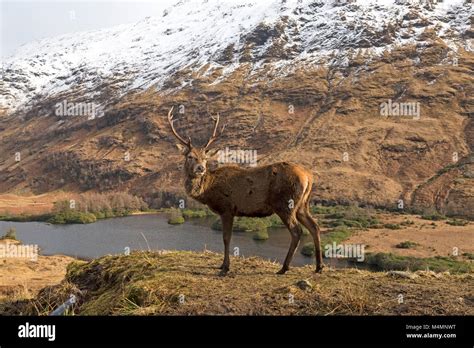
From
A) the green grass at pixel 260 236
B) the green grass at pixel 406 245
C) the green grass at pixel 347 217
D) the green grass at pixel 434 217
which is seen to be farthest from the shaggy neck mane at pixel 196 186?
the green grass at pixel 434 217

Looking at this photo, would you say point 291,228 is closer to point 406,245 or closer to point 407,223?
point 406,245

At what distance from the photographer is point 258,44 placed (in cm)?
11756

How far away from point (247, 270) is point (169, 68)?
120639mm

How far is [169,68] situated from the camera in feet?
404

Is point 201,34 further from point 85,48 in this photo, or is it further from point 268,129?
point 268,129

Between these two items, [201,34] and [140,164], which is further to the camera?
[201,34]

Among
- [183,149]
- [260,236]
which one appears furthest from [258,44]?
A: [183,149]

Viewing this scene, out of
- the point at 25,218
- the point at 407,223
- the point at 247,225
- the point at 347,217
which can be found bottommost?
the point at 25,218

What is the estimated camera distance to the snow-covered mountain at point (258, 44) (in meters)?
103

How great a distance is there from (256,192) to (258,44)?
378 ft

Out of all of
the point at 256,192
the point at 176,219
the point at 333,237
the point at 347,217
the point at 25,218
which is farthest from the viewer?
the point at 25,218

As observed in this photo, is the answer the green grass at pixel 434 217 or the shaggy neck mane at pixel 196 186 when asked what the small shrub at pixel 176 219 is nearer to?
the green grass at pixel 434 217
